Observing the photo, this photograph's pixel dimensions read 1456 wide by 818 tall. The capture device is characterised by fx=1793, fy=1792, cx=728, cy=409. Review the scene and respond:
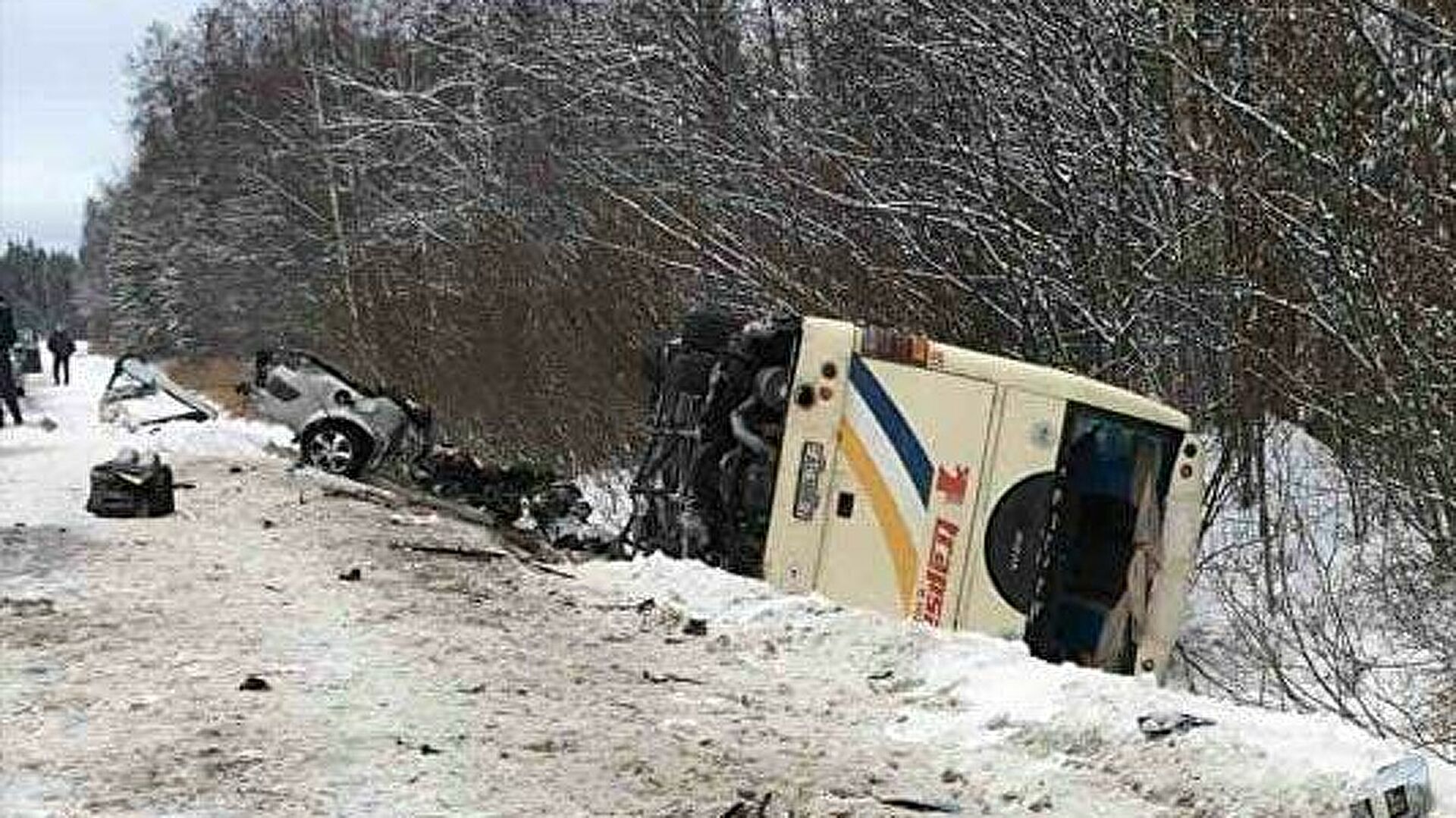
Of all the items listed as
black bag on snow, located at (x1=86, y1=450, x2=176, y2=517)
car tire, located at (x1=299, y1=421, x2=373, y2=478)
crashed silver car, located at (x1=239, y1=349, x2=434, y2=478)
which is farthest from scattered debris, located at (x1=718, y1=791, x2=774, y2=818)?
car tire, located at (x1=299, y1=421, x2=373, y2=478)

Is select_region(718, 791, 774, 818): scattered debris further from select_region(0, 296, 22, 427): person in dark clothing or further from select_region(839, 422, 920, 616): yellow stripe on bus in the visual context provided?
select_region(0, 296, 22, 427): person in dark clothing

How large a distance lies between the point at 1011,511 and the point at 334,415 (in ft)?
29.3

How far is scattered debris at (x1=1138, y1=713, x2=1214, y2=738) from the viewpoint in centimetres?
595

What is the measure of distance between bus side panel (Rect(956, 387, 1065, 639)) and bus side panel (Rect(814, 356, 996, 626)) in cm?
8

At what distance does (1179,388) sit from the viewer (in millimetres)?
13414

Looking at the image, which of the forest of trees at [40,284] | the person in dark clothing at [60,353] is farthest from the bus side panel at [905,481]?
the forest of trees at [40,284]

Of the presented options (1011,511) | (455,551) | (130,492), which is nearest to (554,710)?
(1011,511)

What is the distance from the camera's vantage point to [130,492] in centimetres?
1233

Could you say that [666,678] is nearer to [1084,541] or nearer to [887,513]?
[887,513]

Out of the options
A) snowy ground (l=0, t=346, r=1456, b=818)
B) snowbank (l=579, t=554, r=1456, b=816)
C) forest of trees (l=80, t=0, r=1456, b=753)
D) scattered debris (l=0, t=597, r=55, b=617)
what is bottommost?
scattered debris (l=0, t=597, r=55, b=617)

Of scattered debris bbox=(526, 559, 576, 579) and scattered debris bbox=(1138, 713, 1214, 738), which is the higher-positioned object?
scattered debris bbox=(1138, 713, 1214, 738)

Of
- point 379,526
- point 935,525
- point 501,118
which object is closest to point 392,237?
point 501,118

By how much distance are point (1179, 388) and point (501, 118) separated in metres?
15.3

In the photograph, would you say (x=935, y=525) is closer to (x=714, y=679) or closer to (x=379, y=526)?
(x=714, y=679)
